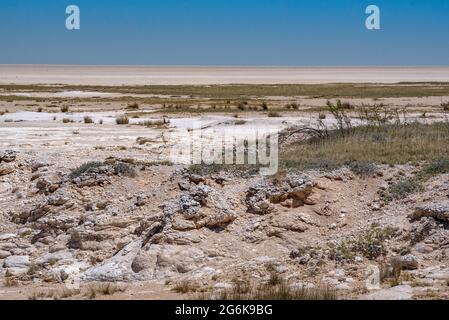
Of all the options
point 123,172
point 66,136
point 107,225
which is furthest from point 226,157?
point 66,136

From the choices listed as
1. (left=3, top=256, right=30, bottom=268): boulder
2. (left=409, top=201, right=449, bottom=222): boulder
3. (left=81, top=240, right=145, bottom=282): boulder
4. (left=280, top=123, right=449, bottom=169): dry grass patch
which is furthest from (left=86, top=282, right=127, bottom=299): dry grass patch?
(left=409, top=201, right=449, bottom=222): boulder

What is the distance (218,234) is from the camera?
10.1 m

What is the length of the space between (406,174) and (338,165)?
1102 millimetres

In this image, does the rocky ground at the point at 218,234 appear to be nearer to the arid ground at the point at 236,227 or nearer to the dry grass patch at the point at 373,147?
the arid ground at the point at 236,227

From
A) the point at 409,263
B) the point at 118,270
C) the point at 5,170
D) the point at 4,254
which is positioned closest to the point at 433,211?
the point at 409,263

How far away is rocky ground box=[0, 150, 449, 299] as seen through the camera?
343 inches

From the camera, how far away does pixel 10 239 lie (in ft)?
36.7

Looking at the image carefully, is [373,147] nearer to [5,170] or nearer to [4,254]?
[4,254]

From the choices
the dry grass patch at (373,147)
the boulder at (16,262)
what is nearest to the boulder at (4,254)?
the boulder at (16,262)

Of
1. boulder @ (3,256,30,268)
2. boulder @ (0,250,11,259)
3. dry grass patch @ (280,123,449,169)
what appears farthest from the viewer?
dry grass patch @ (280,123,449,169)

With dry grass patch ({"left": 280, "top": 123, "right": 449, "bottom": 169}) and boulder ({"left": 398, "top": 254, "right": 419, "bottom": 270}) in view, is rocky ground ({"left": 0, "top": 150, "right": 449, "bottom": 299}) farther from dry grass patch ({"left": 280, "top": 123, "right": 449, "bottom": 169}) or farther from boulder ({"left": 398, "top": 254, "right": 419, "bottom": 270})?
dry grass patch ({"left": 280, "top": 123, "right": 449, "bottom": 169})

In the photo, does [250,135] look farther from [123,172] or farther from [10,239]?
[10,239]
